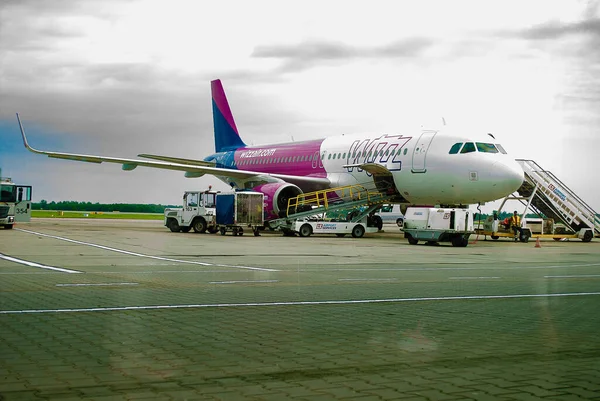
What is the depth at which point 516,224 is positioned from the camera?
34.0 m

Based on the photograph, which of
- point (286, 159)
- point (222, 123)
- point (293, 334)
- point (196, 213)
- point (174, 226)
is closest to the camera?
point (293, 334)

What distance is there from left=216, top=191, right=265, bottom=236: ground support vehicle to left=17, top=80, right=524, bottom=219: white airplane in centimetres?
77

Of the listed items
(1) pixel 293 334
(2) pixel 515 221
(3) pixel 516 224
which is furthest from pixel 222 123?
(1) pixel 293 334

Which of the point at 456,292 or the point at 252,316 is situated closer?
the point at 252,316

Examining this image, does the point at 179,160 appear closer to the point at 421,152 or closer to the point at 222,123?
the point at 222,123

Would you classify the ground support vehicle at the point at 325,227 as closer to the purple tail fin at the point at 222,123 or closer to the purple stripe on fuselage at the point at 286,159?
the purple stripe on fuselage at the point at 286,159

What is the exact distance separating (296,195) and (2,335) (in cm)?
2999

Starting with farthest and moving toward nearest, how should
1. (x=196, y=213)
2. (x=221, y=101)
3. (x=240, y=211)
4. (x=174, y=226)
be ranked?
(x=221, y=101)
(x=174, y=226)
(x=196, y=213)
(x=240, y=211)

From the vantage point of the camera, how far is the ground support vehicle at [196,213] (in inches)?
1442

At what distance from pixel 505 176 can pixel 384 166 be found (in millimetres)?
5645

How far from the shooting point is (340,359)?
625cm

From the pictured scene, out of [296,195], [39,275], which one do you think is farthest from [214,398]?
[296,195]

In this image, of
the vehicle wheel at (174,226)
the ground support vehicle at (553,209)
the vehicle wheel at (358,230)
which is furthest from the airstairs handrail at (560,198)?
the vehicle wheel at (174,226)

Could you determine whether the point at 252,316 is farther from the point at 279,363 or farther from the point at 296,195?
the point at 296,195
